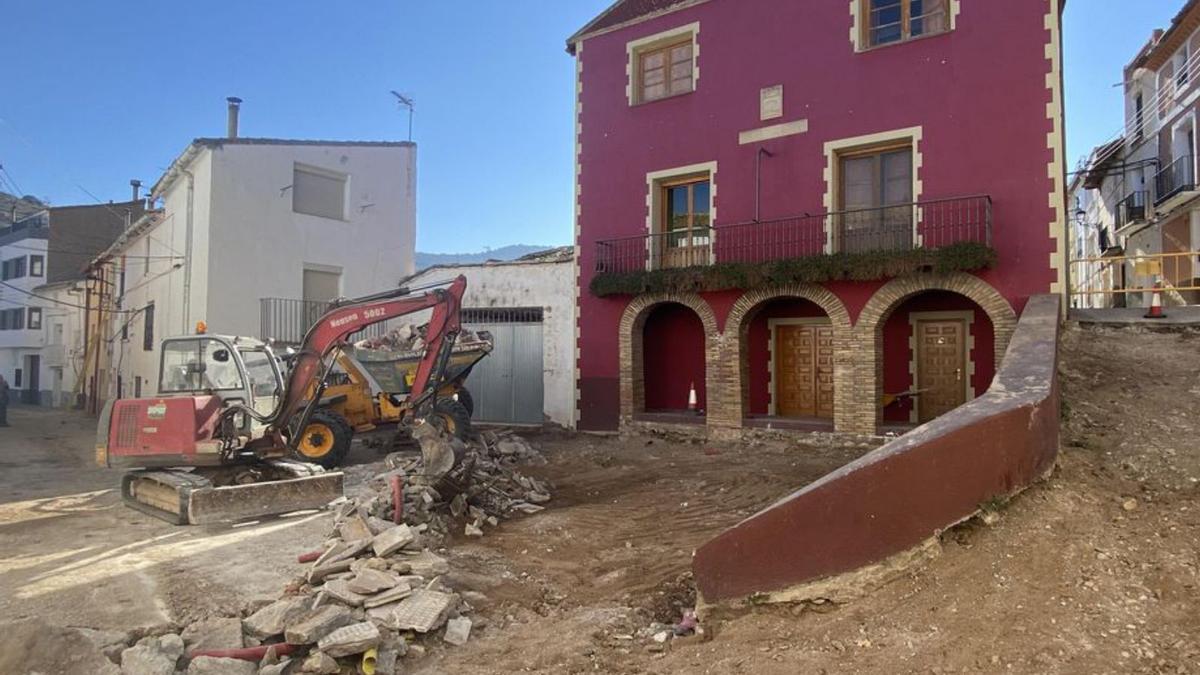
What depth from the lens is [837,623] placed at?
402 cm

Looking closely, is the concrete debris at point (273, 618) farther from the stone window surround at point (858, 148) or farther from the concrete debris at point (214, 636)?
the stone window surround at point (858, 148)

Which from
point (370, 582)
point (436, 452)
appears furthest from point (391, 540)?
point (436, 452)

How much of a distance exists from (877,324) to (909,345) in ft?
4.05

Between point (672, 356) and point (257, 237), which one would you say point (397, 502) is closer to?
Result: point (672, 356)

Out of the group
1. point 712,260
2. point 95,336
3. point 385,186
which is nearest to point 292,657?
point 712,260

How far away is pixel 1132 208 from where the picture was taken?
22.2 m

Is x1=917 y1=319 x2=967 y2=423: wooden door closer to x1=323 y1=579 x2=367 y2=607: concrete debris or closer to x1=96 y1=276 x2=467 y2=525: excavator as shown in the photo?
x1=96 y1=276 x2=467 y2=525: excavator

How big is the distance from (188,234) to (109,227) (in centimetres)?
2041

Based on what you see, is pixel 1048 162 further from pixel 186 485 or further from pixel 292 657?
pixel 186 485

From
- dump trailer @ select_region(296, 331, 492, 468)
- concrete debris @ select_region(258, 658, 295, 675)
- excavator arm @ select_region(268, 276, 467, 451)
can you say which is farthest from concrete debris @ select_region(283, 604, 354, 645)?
dump trailer @ select_region(296, 331, 492, 468)

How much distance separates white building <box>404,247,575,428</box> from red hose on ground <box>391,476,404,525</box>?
27.3 ft

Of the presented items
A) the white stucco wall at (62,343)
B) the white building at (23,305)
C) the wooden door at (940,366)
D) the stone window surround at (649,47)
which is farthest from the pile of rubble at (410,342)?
the white building at (23,305)

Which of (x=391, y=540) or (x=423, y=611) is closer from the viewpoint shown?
(x=423, y=611)

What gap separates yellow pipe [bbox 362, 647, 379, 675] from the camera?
15.2ft
